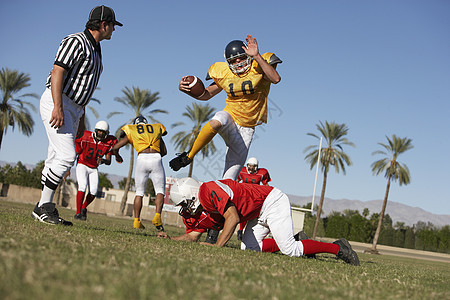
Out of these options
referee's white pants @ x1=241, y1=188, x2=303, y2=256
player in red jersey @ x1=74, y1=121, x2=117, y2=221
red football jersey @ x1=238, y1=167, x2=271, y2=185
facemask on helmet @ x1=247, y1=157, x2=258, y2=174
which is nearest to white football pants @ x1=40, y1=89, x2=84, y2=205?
referee's white pants @ x1=241, y1=188, x2=303, y2=256

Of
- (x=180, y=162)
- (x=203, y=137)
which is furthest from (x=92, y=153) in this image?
(x=203, y=137)

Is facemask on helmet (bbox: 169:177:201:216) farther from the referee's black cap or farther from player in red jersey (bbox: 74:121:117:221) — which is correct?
player in red jersey (bbox: 74:121:117:221)

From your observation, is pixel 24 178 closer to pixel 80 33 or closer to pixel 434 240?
pixel 434 240

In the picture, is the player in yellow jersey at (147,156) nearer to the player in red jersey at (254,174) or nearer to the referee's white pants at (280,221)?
the player in red jersey at (254,174)

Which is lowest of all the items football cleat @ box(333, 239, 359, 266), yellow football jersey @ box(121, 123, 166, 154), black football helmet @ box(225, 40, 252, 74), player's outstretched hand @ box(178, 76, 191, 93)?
football cleat @ box(333, 239, 359, 266)

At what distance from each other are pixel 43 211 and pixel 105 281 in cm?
378

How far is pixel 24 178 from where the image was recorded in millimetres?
61406

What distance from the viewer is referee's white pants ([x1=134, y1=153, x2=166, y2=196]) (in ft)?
30.4

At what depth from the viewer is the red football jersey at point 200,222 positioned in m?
5.65

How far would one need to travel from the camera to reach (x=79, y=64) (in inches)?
225

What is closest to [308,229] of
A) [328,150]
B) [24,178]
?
[328,150]

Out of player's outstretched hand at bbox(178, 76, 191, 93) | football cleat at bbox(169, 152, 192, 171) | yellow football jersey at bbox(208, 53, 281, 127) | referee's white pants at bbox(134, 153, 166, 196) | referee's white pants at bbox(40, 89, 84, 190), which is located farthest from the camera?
referee's white pants at bbox(134, 153, 166, 196)

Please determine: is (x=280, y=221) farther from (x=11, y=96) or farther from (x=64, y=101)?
(x=11, y=96)

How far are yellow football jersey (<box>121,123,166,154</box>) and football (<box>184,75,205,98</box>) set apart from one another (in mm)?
2718
